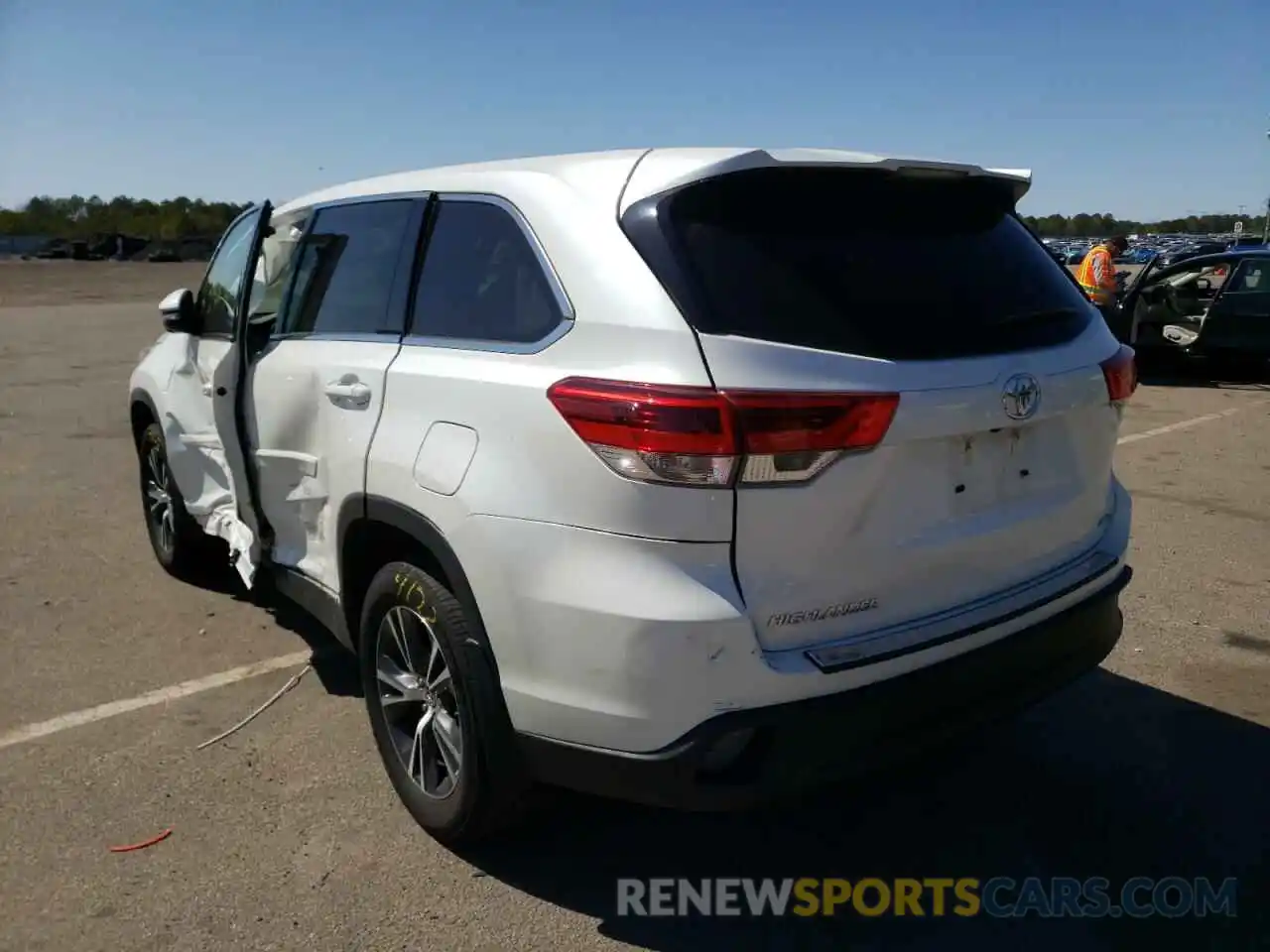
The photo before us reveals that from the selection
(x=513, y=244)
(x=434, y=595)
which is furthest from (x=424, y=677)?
(x=513, y=244)

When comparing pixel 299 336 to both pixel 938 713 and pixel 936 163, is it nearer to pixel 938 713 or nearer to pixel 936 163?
pixel 936 163

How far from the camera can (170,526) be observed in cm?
565

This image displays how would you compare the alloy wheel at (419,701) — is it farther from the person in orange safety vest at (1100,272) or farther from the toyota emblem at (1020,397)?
the person in orange safety vest at (1100,272)

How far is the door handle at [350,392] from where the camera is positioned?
3324mm

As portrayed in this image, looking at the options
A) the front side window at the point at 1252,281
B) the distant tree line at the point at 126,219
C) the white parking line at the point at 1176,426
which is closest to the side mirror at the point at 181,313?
the white parking line at the point at 1176,426

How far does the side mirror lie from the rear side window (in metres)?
1.08

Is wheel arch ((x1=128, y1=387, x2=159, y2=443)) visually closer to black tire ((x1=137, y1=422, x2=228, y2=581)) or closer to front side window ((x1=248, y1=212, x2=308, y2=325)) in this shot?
black tire ((x1=137, y1=422, x2=228, y2=581))

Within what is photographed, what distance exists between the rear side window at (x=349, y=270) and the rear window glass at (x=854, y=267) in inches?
49.9

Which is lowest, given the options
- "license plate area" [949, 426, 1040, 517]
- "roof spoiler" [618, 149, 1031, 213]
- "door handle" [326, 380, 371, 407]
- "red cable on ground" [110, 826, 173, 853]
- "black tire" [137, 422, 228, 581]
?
"red cable on ground" [110, 826, 173, 853]

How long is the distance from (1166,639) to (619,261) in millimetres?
3391

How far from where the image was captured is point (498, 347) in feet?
9.50

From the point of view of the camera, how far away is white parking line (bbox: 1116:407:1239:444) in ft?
30.9

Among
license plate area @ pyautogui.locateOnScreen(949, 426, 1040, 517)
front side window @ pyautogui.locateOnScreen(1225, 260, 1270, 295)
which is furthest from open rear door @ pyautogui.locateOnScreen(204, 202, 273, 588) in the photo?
front side window @ pyautogui.locateOnScreen(1225, 260, 1270, 295)

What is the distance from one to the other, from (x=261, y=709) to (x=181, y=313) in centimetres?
194
